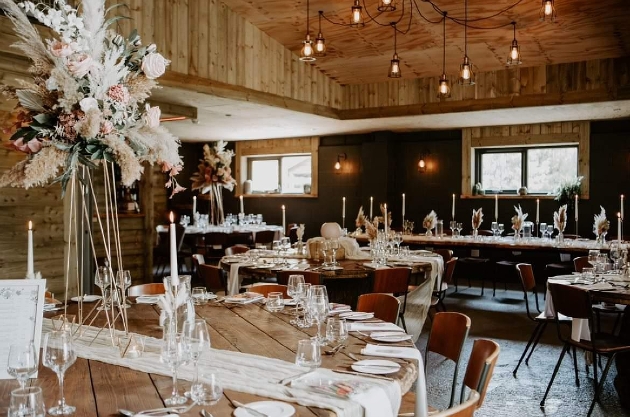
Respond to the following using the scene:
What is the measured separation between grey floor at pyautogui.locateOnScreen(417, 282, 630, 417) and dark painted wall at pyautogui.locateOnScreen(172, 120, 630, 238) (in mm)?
4417

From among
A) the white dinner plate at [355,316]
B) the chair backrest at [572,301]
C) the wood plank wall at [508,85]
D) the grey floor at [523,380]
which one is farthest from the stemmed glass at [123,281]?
the wood plank wall at [508,85]

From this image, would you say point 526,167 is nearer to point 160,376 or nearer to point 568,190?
point 568,190

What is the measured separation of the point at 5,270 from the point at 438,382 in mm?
4183

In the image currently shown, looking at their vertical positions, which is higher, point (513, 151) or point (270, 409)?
point (513, 151)

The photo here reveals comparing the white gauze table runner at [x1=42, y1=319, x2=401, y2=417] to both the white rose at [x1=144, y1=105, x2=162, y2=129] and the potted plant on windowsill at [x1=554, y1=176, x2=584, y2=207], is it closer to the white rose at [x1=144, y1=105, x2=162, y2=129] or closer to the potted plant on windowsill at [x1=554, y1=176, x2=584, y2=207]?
the white rose at [x1=144, y1=105, x2=162, y2=129]

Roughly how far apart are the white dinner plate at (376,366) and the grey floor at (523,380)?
6.45 feet

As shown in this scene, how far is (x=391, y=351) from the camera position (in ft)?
7.99

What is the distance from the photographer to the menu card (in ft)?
7.24

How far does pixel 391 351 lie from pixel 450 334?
561 mm

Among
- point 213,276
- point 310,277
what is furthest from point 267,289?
point 213,276

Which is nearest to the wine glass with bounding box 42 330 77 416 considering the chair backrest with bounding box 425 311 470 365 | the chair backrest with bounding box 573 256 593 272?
the chair backrest with bounding box 425 311 470 365

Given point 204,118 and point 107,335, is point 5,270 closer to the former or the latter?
point 107,335

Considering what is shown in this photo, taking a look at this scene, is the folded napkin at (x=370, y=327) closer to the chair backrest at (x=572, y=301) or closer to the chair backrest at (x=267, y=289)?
the chair backrest at (x=267, y=289)

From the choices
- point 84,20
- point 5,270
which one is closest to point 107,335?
point 84,20
